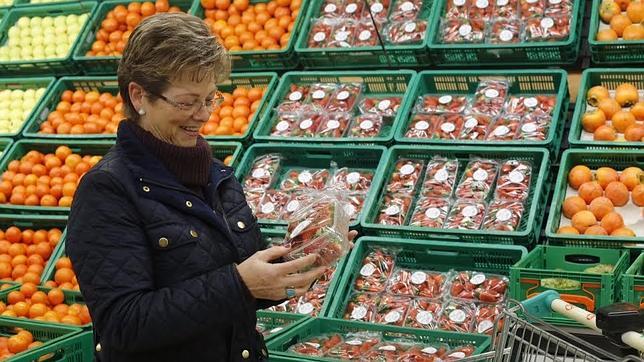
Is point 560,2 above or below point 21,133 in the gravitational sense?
above

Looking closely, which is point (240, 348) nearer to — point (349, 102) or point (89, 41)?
point (349, 102)

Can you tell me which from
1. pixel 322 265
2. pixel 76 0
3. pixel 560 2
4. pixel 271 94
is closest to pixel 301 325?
pixel 322 265

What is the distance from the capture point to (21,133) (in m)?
5.90

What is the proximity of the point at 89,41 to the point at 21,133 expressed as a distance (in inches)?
32.1

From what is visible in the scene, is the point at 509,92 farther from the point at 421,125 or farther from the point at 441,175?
the point at 441,175

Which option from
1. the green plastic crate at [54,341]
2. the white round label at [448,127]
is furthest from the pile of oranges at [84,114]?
the white round label at [448,127]

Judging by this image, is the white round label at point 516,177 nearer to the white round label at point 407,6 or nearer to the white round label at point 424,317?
the white round label at point 424,317

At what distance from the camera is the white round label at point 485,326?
403cm

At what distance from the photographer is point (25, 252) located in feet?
17.2

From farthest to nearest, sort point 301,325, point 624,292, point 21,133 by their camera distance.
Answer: point 21,133 < point 301,325 < point 624,292

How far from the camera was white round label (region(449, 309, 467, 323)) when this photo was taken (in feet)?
13.5

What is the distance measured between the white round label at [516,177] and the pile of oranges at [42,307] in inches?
82.4

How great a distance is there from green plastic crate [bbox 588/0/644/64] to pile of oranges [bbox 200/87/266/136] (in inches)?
73.1

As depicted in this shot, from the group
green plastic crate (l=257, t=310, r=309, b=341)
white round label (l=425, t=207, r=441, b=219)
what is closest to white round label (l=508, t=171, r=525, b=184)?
white round label (l=425, t=207, r=441, b=219)
